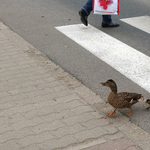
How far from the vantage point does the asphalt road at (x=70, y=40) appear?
6.01 m

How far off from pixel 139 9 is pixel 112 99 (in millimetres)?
5507

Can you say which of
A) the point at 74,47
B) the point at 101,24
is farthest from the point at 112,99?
the point at 101,24

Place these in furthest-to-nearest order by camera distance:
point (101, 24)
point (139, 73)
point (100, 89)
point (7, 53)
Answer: point (101, 24), point (7, 53), point (139, 73), point (100, 89)

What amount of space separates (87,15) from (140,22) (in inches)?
57.6

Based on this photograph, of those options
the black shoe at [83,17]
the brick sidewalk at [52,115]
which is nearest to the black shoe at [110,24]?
the black shoe at [83,17]

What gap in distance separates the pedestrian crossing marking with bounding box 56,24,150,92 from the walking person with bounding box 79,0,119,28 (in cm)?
26

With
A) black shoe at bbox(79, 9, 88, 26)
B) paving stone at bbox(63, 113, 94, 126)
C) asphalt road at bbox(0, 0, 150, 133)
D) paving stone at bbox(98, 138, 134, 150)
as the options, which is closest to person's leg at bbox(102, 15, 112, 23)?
asphalt road at bbox(0, 0, 150, 133)

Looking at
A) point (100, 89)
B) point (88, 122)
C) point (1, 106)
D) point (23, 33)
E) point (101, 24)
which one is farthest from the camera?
point (101, 24)

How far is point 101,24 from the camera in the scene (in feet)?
29.0

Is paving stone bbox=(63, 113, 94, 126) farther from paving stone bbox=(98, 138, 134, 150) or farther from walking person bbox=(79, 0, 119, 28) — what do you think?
walking person bbox=(79, 0, 119, 28)

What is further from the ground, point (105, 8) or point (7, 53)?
point (105, 8)

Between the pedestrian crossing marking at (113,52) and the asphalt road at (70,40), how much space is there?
0.48ft

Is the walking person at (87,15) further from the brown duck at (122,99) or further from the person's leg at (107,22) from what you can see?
the brown duck at (122,99)

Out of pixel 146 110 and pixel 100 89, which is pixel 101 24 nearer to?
pixel 100 89
